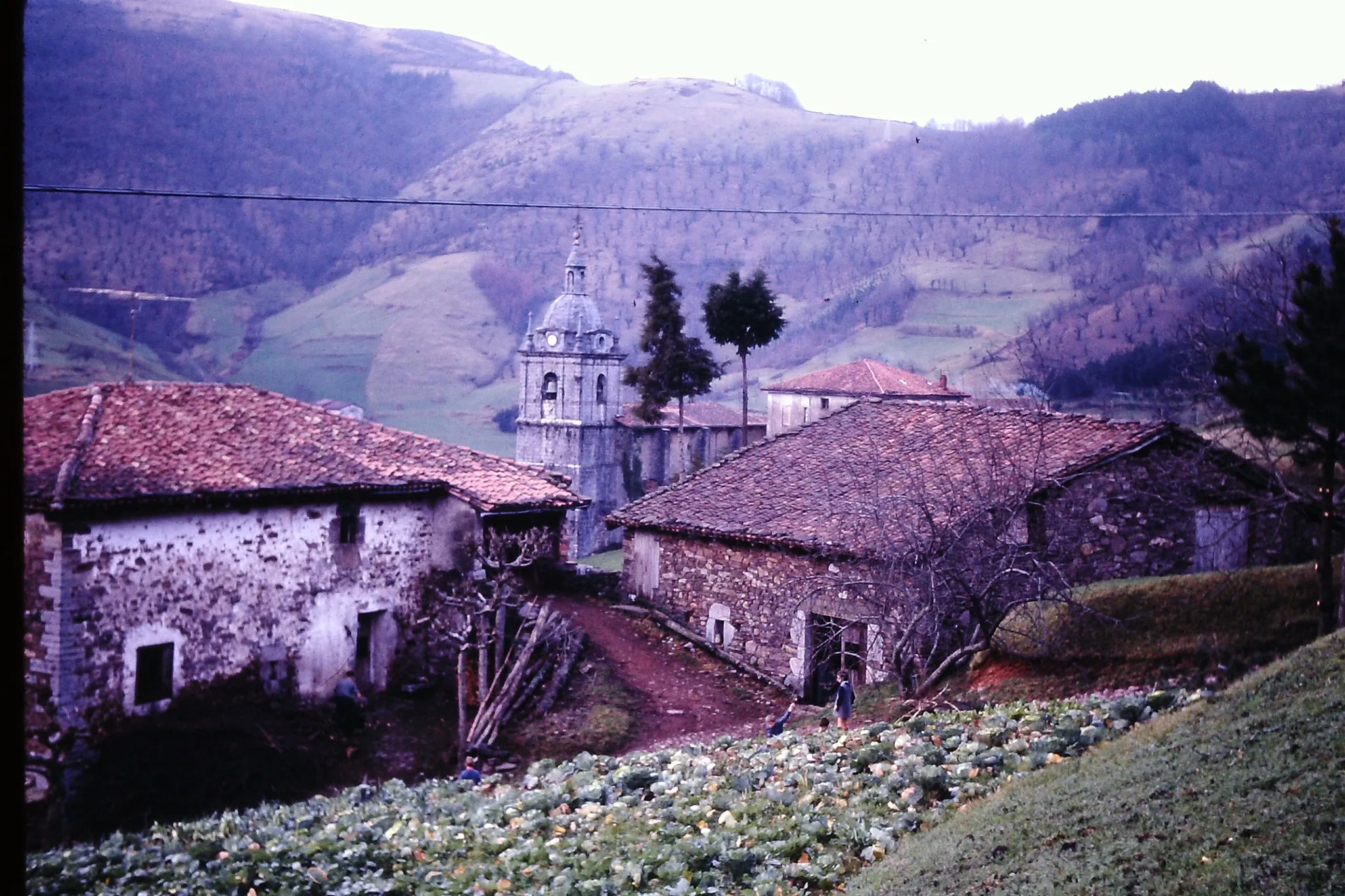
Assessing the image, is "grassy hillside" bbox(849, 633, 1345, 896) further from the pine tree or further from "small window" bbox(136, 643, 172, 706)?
"small window" bbox(136, 643, 172, 706)

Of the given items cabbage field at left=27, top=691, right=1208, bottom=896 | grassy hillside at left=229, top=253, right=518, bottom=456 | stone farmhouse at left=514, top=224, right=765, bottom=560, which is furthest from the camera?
grassy hillside at left=229, top=253, right=518, bottom=456

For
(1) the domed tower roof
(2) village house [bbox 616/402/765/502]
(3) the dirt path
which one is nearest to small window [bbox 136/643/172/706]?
(3) the dirt path

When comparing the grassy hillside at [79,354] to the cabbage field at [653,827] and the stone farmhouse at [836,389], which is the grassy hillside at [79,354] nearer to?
the stone farmhouse at [836,389]

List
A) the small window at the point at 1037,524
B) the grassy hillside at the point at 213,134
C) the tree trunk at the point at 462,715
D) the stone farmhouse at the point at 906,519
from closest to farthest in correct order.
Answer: the tree trunk at the point at 462,715
the stone farmhouse at the point at 906,519
the small window at the point at 1037,524
the grassy hillside at the point at 213,134

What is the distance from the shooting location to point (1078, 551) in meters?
16.6

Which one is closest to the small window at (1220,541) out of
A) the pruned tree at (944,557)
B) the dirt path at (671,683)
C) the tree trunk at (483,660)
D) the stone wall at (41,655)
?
the pruned tree at (944,557)

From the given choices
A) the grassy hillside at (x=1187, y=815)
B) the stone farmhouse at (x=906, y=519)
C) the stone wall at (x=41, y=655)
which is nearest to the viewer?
the grassy hillside at (x=1187, y=815)

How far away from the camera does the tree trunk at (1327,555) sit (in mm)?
13188

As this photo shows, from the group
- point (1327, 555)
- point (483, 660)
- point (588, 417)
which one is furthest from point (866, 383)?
point (1327, 555)

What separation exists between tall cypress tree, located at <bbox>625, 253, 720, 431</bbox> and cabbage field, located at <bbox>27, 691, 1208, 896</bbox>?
3356 centimetres

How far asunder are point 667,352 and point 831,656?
28117 mm

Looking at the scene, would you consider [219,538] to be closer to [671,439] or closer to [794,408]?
[794,408]

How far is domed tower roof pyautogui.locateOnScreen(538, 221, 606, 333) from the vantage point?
61.4m

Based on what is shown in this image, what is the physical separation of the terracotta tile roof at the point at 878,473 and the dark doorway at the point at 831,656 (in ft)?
4.47
